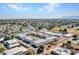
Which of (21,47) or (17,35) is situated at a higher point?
(17,35)

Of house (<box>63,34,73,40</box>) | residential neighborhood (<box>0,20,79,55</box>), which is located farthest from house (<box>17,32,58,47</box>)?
house (<box>63,34,73,40</box>)

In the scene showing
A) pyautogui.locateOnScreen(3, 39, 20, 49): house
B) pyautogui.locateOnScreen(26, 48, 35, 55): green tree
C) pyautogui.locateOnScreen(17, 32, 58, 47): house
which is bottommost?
pyautogui.locateOnScreen(26, 48, 35, 55): green tree

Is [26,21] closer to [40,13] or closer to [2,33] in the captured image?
[40,13]

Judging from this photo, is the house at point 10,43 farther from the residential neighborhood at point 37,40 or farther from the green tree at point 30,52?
the green tree at point 30,52

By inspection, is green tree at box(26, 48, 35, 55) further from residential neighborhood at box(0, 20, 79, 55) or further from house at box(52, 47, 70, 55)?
house at box(52, 47, 70, 55)

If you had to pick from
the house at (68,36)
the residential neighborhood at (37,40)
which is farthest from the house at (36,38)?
the house at (68,36)

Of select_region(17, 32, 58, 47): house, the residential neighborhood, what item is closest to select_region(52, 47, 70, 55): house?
the residential neighborhood

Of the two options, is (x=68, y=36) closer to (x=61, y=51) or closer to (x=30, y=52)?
(x=61, y=51)

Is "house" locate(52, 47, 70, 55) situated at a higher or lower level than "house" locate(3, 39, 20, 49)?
lower

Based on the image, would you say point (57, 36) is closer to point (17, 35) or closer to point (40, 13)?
point (40, 13)
